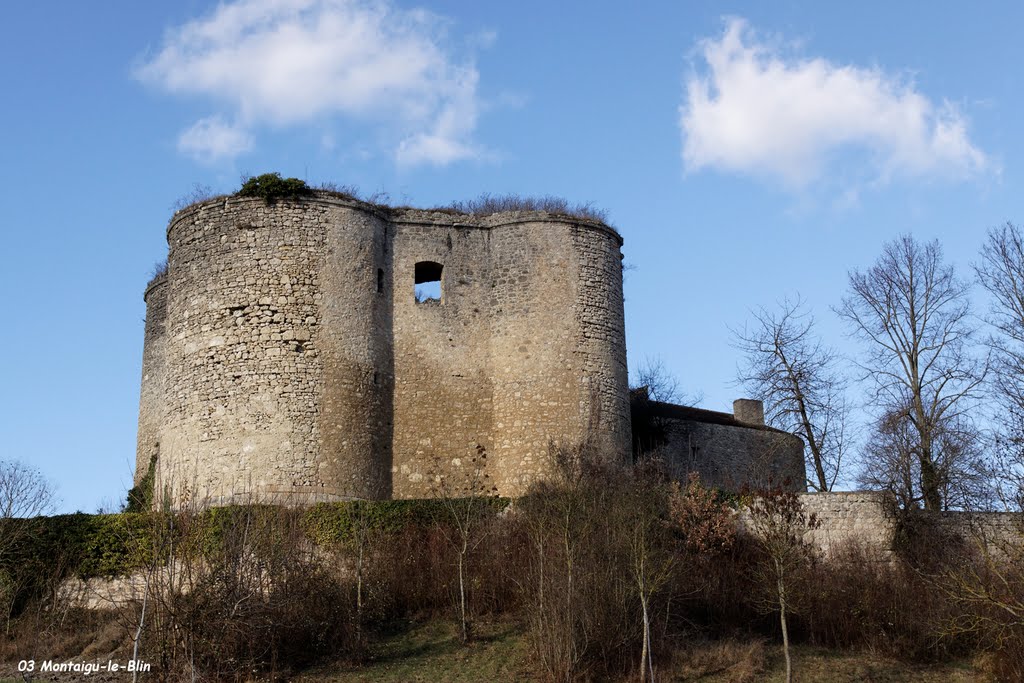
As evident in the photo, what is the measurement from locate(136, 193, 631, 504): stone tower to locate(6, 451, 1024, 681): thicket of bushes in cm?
226

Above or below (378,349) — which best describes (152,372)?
above

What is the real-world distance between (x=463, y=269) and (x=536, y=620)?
410 inches

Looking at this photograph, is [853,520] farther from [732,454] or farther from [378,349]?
[378,349]

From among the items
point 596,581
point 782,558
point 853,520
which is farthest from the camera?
point 853,520

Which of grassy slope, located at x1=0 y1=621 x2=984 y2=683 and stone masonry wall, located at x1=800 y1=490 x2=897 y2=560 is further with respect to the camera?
stone masonry wall, located at x1=800 y1=490 x2=897 y2=560

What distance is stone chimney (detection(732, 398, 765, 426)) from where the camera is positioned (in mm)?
33562

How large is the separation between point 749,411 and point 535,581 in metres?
16.8

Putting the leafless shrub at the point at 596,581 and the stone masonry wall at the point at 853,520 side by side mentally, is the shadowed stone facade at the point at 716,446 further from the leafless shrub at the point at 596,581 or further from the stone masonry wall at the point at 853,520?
the leafless shrub at the point at 596,581

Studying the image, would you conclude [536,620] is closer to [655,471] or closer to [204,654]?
[204,654]

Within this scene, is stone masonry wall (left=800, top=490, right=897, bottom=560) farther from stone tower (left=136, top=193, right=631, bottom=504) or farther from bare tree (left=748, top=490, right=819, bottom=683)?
stone tower (left=136, top=193, right=631, bottom=504)

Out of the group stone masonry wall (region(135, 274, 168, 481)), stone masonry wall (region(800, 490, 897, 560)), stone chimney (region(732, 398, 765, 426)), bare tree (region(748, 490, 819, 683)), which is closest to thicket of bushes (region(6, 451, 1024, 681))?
bare tree (region(748, 490, 819, 683))

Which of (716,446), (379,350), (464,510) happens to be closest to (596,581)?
(464,510)

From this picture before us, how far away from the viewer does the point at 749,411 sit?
33.6 m

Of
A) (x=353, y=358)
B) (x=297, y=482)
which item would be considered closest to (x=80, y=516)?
(x=297, y=482)
